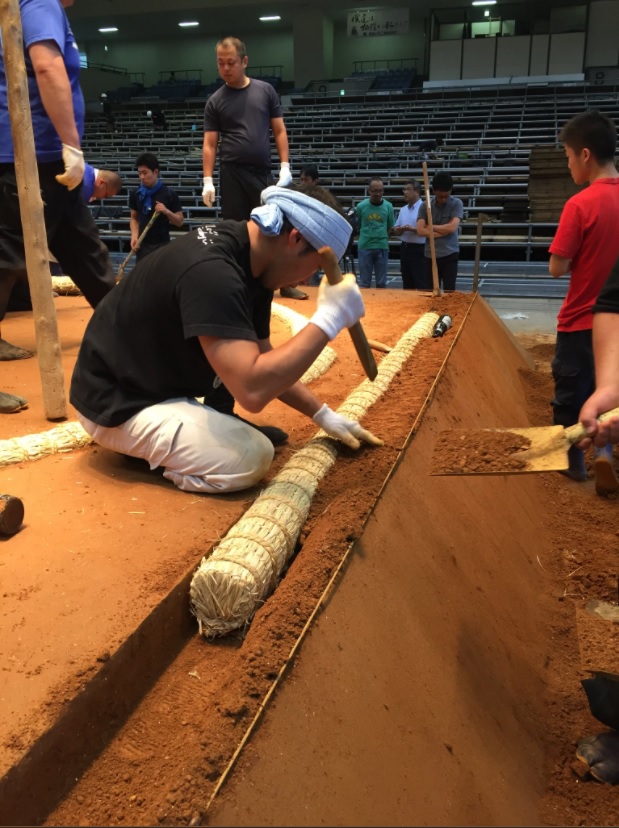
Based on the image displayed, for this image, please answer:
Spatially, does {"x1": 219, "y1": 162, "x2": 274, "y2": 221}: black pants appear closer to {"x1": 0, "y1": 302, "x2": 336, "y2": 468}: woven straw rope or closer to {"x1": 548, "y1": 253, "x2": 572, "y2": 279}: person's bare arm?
{"x1": 548, "y1": 253, "x2": 572, "y2": 279}: person's bare arm

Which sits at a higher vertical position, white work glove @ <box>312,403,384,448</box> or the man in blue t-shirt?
the man in blue t-shirt

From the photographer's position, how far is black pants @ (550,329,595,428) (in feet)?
9.48

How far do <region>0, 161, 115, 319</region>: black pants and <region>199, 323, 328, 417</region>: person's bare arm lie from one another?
4.84ft

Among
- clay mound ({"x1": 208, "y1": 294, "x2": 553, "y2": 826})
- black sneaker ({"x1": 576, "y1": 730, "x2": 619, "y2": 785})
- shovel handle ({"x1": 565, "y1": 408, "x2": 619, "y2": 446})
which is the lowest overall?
black sneaker ({"x1": 576, "y1": 730, "x2": 619, "y2": 785})

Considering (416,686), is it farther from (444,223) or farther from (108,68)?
(108,68)

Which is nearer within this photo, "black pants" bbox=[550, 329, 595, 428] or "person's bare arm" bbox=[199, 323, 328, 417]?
"person's bare arm" bbox=[199, 323, 328, 417]

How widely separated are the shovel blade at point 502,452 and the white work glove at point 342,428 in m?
0.32

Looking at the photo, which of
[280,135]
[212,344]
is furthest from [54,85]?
[280,135]

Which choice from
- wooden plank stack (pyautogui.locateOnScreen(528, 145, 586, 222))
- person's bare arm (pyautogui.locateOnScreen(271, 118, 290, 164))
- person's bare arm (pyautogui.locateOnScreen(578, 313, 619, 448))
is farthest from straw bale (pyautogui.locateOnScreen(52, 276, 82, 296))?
wooden plank stack (pyautogui.locateOnScreen(528, 145, 586, 222))

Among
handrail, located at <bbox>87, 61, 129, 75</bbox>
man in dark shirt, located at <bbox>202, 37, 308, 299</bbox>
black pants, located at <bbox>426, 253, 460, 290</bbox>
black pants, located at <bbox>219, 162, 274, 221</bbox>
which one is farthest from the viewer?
handrail, located at <bbox>87, 61, 129, 75</bbox>

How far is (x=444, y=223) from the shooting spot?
564 centimetres

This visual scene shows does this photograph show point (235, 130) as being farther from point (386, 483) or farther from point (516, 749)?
point (516, 749)

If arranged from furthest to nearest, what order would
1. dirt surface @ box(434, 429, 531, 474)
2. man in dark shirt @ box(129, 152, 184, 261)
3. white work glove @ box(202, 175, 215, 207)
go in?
man in dark shirt @ box(129, 152, 184, 261) → white work glove @ box(202, 175, 215, 207) → dirt surface @ box(434, 429, 531, 474)

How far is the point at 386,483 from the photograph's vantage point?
187 cm
